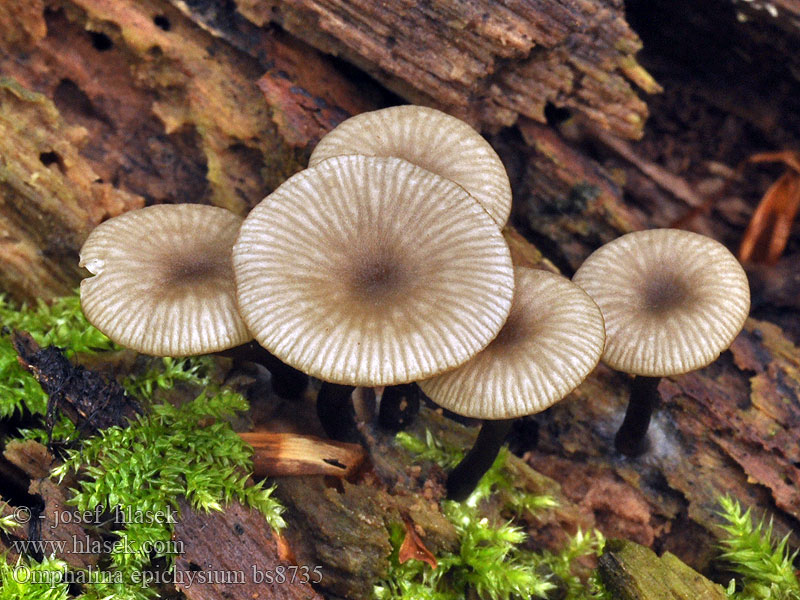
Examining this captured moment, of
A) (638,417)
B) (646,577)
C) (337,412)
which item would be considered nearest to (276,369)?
(337,412)

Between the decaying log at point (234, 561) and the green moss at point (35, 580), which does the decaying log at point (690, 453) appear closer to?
the decaying log at point (234, 561)

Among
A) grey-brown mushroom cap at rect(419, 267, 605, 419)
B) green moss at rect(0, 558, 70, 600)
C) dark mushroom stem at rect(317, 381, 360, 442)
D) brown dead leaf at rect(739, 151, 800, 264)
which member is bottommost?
green moss at rect(0, 558, 70, 600)

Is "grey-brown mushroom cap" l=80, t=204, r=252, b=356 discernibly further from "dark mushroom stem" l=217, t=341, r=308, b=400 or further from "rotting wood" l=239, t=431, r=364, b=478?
"rotting wood" l=239, t=431, r=364, b=478

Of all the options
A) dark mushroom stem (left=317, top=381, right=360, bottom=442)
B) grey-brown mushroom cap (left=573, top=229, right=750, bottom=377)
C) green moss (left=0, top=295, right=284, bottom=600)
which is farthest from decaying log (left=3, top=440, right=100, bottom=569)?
grey-brown mushroom cap (left=573, top=229, right=750, bottom=377)

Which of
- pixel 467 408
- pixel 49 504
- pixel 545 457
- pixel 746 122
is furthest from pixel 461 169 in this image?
pixel 746 122

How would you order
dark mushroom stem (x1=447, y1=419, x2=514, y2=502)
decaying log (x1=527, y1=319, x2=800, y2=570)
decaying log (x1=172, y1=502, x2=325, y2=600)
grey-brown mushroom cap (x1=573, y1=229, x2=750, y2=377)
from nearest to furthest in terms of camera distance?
1. decaying log (x1=172, y1=502, x2=325, y2=600)
2. grey-brown mushroom cap (x1=573, y1=229, x2=750, y2=377)
3. dark mushroom stem (x1=447, y1=419, x2=514, y2=502)
4. decaying log (x1=527, y1=319, x2=800, y2=570)

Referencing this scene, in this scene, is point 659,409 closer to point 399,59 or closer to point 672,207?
point 672,207
